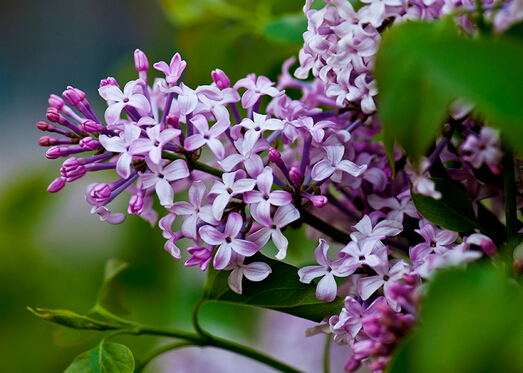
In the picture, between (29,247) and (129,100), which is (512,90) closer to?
(129,100)

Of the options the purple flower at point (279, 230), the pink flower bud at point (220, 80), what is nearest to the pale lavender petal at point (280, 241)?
the purple flower at point (279, 230)

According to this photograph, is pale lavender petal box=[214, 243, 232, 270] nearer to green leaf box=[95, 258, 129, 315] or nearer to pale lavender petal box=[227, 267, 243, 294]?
pale lavender petal box=[227, 267, 243, 294]

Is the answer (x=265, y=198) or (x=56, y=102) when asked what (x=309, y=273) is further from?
(x=56, y=102)

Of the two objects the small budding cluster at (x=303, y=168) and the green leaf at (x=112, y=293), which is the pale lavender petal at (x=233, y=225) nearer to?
the small budding cluster at (x=303, y=168)

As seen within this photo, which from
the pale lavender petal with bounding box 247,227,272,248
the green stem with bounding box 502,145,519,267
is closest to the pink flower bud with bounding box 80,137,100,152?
the pale lavender petal with bounding box 247,227,272,248

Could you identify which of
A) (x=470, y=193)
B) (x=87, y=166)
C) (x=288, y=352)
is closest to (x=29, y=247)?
(x=288, y=352)

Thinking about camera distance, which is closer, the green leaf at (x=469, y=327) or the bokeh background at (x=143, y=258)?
the green leaf at (x=469, y=327)
